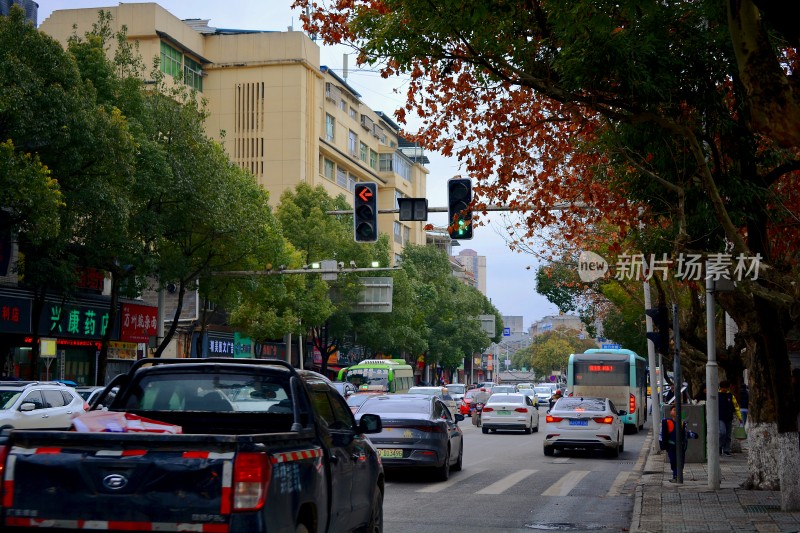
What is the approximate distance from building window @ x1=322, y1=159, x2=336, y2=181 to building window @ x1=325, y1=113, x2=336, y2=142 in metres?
1.67

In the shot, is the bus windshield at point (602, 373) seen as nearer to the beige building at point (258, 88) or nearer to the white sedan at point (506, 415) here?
the white sedan at point (506, 415)

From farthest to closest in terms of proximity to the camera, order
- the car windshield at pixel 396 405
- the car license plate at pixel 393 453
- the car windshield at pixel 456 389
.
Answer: the car windshield at pixel 456 389, the car windshield at pixel 396 405, the car license plate at pixel 393 453

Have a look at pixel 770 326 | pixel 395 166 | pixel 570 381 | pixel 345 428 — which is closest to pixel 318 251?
pixel 570 381

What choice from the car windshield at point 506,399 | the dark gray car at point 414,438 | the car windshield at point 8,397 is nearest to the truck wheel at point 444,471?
the dark gray car at point 414,438

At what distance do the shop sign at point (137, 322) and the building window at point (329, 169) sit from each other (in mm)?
30545

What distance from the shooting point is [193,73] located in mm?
67125

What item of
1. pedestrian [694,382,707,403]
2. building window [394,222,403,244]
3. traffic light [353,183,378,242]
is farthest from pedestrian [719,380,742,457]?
building window [394,222,403,244]

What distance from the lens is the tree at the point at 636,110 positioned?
475 inches

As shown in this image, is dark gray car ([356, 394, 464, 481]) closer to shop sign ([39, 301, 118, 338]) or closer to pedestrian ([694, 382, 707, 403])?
pedestrian ([694, 382, 707, 403])

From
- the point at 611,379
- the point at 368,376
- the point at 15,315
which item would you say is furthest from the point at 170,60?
the point at 611,379

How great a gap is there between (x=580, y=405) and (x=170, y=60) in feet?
144

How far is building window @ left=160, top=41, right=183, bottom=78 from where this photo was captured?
203ft

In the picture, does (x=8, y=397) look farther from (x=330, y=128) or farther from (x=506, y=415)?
(x=330, y=128)

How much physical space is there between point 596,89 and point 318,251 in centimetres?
4545
